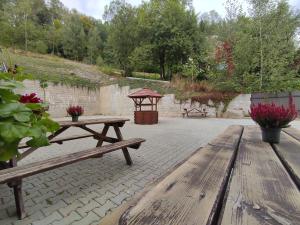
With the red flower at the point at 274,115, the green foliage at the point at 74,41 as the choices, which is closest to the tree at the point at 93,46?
the green foliage at the point at 74,41

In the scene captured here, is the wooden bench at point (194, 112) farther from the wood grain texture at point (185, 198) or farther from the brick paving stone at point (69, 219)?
the wood grain texture at point (185, 198)

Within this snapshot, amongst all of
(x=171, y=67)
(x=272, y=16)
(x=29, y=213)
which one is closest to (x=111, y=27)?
(x=171, y=67)

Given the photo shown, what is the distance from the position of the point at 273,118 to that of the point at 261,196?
1.09m

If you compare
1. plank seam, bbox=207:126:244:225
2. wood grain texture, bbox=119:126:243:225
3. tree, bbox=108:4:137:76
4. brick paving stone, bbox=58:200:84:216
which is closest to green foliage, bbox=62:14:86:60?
tree, bbox=108:4:137:76

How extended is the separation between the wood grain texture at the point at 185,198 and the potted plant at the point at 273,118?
0.78 m

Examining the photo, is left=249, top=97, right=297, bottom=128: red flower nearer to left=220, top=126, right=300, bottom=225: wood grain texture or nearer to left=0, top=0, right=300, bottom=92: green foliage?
left=220, top=126, right=300, bottom=225: wood grain texture

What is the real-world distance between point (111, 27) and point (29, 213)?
63.7 feet

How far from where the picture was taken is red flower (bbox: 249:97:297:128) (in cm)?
145

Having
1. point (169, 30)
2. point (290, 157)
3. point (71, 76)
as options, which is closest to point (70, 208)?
point (290, 157)

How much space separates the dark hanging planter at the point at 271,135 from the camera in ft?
4.91

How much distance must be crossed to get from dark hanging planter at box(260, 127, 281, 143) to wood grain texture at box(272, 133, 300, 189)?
0.18 ft

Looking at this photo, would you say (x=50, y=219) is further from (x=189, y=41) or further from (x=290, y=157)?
(x=189, y=41)

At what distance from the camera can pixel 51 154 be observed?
11.2ft

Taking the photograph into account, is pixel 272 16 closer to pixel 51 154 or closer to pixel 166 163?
pixel 166 163
